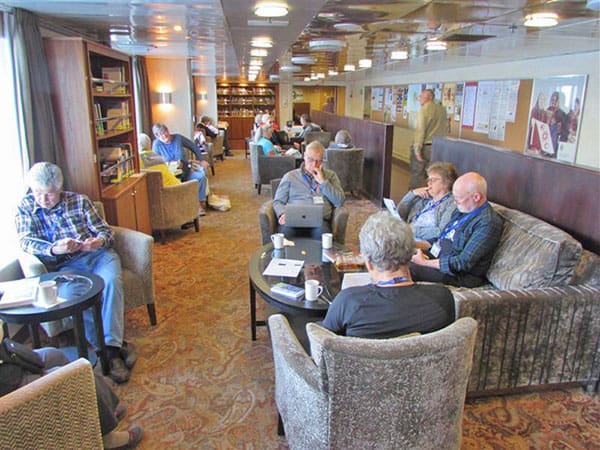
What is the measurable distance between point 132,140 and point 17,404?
4.18 meters

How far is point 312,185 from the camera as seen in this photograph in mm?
4250

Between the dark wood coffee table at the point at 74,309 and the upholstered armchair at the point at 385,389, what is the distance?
1.41 meters

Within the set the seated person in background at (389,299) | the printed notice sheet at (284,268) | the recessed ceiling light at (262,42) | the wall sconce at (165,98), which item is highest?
the recessed ceiling light at (262,42)

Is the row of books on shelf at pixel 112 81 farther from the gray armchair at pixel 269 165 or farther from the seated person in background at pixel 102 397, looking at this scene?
the gray armchair at pixel 269 165

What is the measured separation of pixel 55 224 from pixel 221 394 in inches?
63.9

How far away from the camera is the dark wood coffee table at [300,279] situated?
248cm

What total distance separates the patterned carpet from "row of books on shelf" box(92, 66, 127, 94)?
1860 millimetres

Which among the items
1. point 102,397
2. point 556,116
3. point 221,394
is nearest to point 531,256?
point 221,394

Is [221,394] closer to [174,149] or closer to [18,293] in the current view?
[18,293]

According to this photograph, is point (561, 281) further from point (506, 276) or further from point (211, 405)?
point (211, 405)

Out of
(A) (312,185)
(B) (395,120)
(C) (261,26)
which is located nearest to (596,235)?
(A) (312,185)

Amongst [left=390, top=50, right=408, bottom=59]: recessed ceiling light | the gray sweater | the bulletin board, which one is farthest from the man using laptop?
the bulletin board

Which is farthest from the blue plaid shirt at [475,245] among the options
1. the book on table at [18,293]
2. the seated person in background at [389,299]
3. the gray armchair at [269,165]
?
the gray armchair at [269,165]

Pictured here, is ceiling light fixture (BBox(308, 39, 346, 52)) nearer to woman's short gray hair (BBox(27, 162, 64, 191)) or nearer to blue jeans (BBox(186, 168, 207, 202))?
blue jeans (BBox(186, 168, 207, 202))
